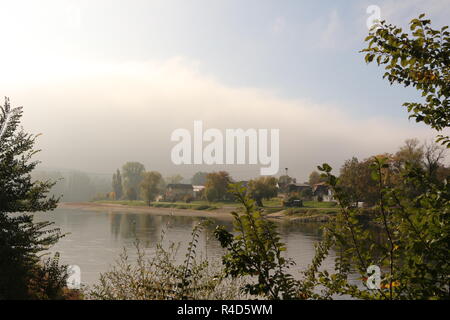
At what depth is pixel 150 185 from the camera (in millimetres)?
85500

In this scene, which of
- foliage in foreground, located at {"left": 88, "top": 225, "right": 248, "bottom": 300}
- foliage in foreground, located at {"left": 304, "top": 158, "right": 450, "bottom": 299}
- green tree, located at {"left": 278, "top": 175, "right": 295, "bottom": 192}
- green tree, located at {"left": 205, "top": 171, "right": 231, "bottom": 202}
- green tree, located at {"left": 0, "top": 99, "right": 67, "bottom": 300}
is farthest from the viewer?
green tree, located at {"left": 278, "top": 175, "right": 295, "bottom": 192}

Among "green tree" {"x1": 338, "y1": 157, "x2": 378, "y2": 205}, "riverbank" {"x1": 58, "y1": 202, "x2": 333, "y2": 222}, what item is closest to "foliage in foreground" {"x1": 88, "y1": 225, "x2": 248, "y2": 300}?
"riverbank" {"x1": 58, "y1": 202, "x2": 333, "y2": 222}

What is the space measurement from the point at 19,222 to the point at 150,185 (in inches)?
3079

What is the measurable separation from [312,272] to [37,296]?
6.05 m

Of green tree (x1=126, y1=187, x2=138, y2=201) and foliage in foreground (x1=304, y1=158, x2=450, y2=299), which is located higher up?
foliage in foreground (x1=304, y1=158, x2=450, y2=299)

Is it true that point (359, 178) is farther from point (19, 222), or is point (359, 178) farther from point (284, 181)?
point (19, 222)

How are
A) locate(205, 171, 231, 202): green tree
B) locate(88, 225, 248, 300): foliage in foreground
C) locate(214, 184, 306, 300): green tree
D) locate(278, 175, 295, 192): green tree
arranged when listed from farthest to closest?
locate(278, 175, 295, 192): green tree < locate(205, 171, 231, 202): green tree < locate(88, 225, 248, 300): foliage in foreground < locate(214, 184, 306, 300): green tree

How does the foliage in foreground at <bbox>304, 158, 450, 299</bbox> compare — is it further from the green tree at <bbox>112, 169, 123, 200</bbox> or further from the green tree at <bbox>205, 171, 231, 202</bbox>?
the green tree at <bbox>112, 169, 123, 200</bbox>

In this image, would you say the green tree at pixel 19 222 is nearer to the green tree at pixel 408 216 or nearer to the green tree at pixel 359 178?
the green tree at pixel 408 216

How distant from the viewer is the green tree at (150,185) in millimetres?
85125

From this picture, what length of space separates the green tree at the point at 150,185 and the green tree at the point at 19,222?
76663 millimetres

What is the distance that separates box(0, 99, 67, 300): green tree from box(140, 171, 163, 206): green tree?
76663 millimetres

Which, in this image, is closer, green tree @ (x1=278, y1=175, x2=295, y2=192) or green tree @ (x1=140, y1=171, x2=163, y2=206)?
green tree @ (x1=140, y1=171, x2=163, y2=206)

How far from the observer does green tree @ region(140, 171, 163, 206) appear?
279ft
